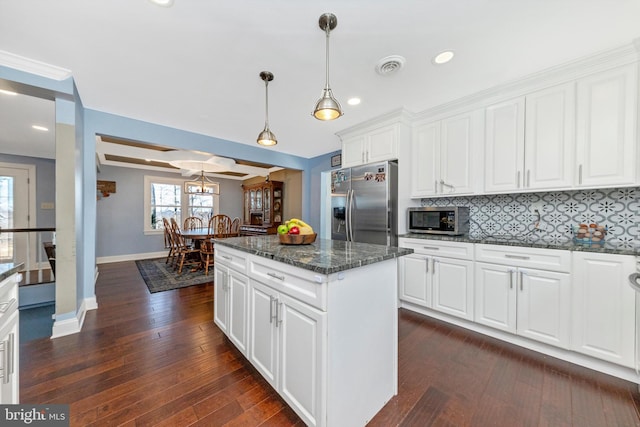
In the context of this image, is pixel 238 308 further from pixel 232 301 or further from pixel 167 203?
pixel 167 203

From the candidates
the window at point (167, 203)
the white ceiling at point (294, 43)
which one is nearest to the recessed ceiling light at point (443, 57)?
the white ceiling at point (294, 43)

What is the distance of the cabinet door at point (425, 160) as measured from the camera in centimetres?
280

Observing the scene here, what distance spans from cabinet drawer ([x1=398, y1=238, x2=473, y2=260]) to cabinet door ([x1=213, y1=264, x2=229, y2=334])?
182cm

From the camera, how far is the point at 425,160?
2896 millimetres

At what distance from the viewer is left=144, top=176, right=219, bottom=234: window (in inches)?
235

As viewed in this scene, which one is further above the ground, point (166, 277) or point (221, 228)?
point (221, 228)

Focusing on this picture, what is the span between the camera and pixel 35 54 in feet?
6.18

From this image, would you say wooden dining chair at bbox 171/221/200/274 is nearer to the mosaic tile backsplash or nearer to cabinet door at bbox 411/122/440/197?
cabinet door at bbox 411/122/440/197

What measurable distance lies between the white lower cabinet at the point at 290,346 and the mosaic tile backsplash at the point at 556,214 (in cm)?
229

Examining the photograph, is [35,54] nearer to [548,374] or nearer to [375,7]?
[375,7]

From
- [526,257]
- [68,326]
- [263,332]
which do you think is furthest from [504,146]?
[68,326]

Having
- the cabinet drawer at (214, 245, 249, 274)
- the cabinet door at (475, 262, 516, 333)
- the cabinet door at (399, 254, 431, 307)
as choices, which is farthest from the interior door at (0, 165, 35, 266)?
the cabinet door at (475, 262, 516, 333)

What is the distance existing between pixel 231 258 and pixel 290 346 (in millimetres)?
919

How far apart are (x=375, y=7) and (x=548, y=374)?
2.75m
